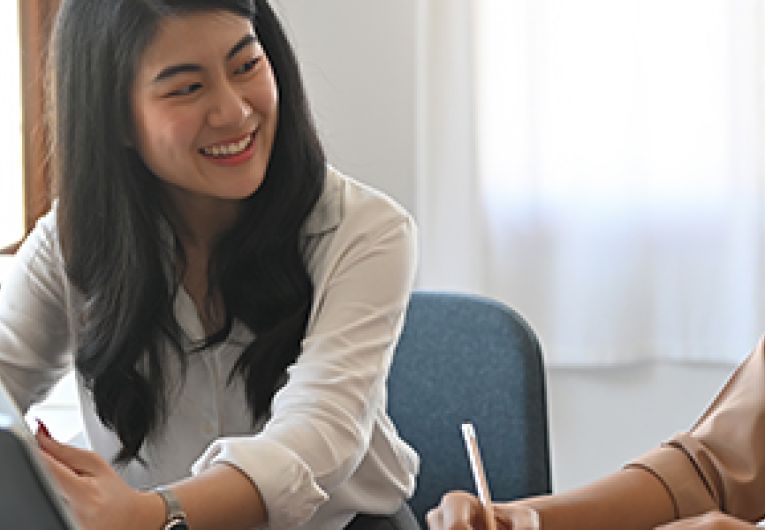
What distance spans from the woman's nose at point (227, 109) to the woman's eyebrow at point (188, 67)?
3 centimetres

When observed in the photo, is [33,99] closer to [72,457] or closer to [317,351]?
[317,351]

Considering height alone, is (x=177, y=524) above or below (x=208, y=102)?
below

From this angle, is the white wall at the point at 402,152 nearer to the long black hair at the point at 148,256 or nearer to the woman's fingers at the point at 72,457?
the long black hair at the point at 148,256

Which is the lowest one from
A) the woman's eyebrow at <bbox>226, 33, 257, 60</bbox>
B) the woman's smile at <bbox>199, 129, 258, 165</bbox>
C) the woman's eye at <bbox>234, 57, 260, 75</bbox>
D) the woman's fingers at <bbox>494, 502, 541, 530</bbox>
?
the woman's fingers at <bbox>494, 502, 541, 530</bbox>

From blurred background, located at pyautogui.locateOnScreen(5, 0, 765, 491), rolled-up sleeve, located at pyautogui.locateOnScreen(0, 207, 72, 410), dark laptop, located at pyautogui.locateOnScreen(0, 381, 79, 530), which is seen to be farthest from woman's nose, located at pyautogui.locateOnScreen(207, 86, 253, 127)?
blurred background, located at pyautogui.locateOnScreen(5, 0, 765, 491)

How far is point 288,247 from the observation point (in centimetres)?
155

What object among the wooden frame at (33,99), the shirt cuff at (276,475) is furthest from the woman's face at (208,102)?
the wooden frame at (33,99)

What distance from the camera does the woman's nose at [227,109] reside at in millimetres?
1383

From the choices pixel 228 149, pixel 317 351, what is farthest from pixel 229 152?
pixel 317 351

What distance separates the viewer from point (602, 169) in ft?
8.36

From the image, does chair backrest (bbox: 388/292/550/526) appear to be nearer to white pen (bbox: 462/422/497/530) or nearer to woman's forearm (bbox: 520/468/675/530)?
woman's forearm (bbox: 520/468/675/530)

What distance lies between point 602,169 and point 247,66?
1270 mm

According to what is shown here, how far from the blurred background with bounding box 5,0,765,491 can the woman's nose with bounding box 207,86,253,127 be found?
114 cm

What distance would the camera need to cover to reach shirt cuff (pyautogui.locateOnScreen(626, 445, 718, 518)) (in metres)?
1.28
